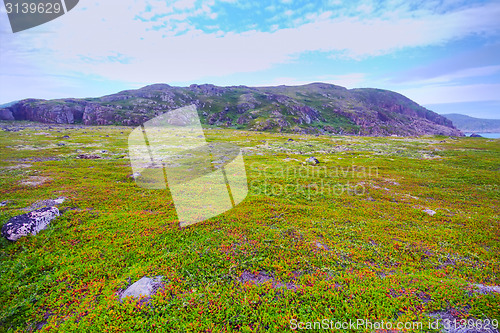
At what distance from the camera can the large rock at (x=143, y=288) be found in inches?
362

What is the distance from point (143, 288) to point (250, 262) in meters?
5.84

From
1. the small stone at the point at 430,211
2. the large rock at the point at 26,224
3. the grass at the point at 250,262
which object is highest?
the large rock at the point at 26,224

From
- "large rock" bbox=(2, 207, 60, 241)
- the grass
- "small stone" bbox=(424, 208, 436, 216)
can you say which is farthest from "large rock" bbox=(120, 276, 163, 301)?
"small stone" bbox=(424, 208, 436, 216)

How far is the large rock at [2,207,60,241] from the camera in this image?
12.6 metres

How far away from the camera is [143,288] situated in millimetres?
9555

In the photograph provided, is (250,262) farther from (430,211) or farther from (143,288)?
(430,211)

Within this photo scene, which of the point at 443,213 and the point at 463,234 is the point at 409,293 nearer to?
the point at 463,234

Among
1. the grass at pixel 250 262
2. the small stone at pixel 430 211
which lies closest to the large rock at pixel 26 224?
the grass at pixel 250 262

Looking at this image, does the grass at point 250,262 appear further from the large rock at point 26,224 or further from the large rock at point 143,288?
the large rock at point 26,224

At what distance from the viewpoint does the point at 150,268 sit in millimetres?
10828

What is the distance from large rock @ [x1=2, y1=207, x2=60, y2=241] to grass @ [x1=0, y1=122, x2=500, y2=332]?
1.70 feet

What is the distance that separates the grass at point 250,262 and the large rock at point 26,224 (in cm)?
52

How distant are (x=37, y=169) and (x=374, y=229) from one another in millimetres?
49925

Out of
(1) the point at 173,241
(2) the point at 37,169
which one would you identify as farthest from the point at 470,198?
(2) the point at 37,169
